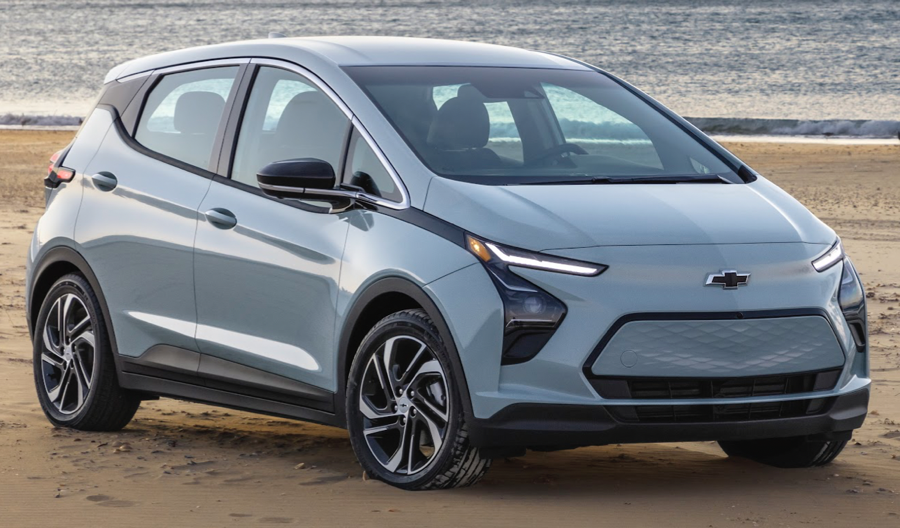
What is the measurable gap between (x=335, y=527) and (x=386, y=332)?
0.78 meters

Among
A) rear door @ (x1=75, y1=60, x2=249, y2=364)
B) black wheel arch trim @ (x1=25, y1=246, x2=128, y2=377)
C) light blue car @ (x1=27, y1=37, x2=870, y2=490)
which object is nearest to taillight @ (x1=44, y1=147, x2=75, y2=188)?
light blue car @ (x1=27, y1=37, x2=870, y2=490)

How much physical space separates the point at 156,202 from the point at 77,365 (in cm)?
105

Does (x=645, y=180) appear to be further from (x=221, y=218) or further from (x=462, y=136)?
(x=221, y=218)

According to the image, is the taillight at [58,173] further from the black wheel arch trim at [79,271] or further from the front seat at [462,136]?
the front seat at [462,136]

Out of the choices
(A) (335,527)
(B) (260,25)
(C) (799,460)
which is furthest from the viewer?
(B) (260,25)

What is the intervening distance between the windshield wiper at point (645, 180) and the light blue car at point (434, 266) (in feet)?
0.07

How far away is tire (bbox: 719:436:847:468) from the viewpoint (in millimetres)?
5906

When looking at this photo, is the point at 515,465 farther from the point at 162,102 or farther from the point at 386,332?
the point at 162,102

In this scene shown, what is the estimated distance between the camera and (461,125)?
233 inches

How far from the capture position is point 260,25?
3839 inches

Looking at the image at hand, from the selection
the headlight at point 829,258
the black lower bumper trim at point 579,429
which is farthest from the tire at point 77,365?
the headlight at point 829,258

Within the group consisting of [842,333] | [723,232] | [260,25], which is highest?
[723,232]

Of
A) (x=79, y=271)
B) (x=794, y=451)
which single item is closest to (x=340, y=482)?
(x=794, y=451)

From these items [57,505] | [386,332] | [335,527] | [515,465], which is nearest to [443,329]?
[386,332]
